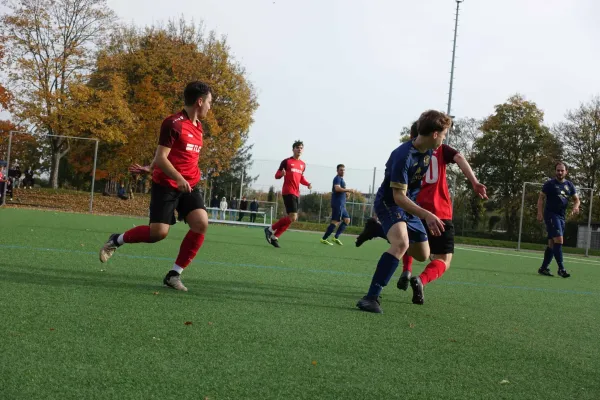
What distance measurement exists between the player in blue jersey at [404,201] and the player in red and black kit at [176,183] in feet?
5.34


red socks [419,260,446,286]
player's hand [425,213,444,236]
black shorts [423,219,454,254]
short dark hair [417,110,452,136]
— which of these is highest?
short dark hair [417,110,452,136]

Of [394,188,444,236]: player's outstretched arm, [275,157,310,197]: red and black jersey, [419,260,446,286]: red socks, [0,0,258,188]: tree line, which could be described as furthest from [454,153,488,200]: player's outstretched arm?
[0,0,258,188]: tree line

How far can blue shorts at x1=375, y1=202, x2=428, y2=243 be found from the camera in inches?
213

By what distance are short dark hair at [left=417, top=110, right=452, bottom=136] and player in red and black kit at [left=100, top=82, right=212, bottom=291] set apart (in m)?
1.97

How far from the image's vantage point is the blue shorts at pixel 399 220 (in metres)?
5.41

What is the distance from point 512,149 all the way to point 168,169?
5188 cm

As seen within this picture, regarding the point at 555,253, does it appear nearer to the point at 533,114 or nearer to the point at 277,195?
the point at 277,195

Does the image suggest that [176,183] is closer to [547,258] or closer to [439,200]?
[439,200]

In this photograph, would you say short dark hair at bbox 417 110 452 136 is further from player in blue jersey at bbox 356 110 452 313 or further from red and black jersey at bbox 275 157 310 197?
red and black jersey at bbox 275 157 310 197

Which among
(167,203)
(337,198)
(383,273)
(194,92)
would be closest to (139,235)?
(167,203)

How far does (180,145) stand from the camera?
5.66 metres

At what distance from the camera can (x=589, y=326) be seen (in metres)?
5.36

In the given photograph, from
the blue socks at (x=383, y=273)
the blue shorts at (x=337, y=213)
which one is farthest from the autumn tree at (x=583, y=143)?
the blue socks at (x=383, y=273)

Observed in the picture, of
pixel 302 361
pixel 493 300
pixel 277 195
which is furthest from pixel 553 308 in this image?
pixel 277 195
